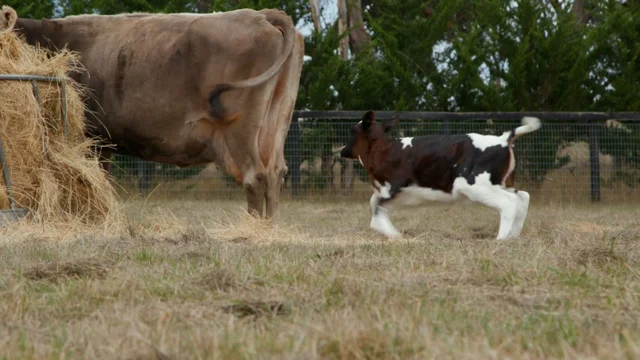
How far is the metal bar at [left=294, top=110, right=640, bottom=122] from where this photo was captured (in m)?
14.9

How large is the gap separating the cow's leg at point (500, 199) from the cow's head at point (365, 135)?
3.74ft

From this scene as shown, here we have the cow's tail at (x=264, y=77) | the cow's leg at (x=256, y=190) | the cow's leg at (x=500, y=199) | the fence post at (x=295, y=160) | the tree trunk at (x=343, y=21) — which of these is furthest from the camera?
the tree trunk at (x=343, y=21)

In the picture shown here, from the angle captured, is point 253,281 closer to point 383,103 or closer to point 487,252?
point 487,252

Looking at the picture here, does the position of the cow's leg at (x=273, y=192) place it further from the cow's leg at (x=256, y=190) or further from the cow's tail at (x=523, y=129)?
the cow's tail at (x=523, y=129)

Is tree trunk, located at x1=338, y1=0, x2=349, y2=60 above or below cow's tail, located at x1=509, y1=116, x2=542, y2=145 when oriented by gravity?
above

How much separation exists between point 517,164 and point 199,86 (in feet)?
26.3

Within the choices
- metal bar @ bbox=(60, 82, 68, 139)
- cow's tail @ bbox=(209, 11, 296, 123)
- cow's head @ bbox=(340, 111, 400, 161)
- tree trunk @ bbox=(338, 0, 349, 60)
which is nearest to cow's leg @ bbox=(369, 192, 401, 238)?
cow's head @ bbox=(340, 111, 400, 161)

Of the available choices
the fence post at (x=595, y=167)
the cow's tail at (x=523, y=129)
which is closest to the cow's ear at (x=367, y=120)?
the cow's tail at (x=523, y=129)

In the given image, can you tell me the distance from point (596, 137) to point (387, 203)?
7552 millimetres

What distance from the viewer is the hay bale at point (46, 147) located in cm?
756

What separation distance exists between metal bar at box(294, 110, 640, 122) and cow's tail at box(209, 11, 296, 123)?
666 cm

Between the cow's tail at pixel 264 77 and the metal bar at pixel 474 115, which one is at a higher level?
the cow's tail at pixel 264 77

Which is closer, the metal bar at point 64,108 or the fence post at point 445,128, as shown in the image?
the metal bar at point 64,108

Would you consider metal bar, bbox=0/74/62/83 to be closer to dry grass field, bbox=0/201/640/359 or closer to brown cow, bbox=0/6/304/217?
brown cow, bbox=0/6/304/217
